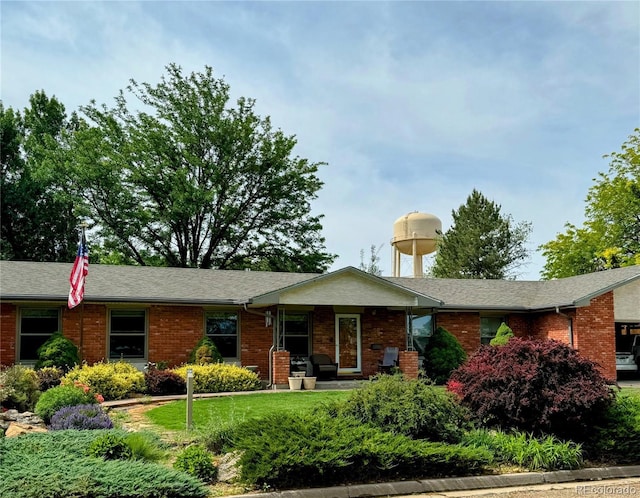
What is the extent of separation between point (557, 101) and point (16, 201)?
31.1m

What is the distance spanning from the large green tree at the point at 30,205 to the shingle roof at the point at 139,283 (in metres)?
14.6

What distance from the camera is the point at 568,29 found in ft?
44.5

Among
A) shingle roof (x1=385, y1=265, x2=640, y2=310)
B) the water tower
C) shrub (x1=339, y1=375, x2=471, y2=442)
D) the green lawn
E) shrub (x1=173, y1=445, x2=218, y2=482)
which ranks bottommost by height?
the green lawn

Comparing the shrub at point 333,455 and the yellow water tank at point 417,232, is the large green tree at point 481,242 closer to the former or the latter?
the yellow water tank at point 417,232

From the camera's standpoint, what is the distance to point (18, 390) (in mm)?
14688

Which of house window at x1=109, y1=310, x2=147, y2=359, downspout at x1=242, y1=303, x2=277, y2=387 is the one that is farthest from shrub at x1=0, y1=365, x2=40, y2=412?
downspout at x1=242, y1=303, x2=277, y2=387

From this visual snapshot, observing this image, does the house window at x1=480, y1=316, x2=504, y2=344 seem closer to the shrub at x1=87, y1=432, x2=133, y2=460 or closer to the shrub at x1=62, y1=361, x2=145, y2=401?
the shrub at x1=62, y1=361, x2=145, y2=401

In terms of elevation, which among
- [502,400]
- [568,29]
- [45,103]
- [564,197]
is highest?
[45,103]

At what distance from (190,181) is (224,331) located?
57.1 ft

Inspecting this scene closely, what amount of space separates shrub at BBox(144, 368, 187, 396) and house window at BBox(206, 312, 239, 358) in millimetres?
3129

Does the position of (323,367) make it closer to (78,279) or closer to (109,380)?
(109,380)

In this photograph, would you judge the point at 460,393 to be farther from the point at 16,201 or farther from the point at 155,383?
the point at 16,201

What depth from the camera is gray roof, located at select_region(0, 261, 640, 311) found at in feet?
67.3

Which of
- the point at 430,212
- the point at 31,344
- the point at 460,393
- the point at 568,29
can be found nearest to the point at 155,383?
the point at 31,344
